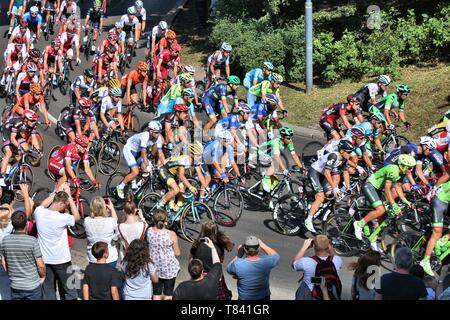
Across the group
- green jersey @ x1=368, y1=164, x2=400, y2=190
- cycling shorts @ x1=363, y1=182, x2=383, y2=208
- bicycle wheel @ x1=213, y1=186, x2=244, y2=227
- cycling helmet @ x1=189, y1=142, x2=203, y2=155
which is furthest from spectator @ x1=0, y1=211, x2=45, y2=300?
green jersey @ x1=368, y1=164, x2=400, y2=190

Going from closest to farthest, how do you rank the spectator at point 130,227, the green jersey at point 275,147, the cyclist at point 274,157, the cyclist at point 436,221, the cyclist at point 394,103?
the spectator at point 130,227, the cyclist at point 436,221, the cyclist at point 274,157, the green jersey at point 275,147, the cyclist at point 394,103

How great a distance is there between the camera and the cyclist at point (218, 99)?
20000 mm

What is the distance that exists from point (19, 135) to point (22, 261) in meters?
7.74

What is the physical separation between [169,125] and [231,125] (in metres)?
1.32

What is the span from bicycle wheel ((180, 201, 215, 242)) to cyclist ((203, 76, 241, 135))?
5.31 meters

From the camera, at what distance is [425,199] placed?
14.4 m

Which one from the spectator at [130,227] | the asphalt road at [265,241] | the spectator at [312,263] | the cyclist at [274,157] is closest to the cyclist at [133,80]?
the asphalt road at [265,241]

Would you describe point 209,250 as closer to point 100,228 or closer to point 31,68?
point 100,228

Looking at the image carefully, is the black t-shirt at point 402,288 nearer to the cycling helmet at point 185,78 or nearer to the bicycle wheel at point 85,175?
the bicycle wheel at point 85,175

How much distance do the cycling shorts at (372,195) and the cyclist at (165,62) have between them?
1012cm

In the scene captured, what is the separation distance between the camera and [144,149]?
1594cm

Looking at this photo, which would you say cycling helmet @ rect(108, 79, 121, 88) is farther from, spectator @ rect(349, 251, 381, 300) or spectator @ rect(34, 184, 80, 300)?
spectator @ rect(349, 251, 381, 300)
